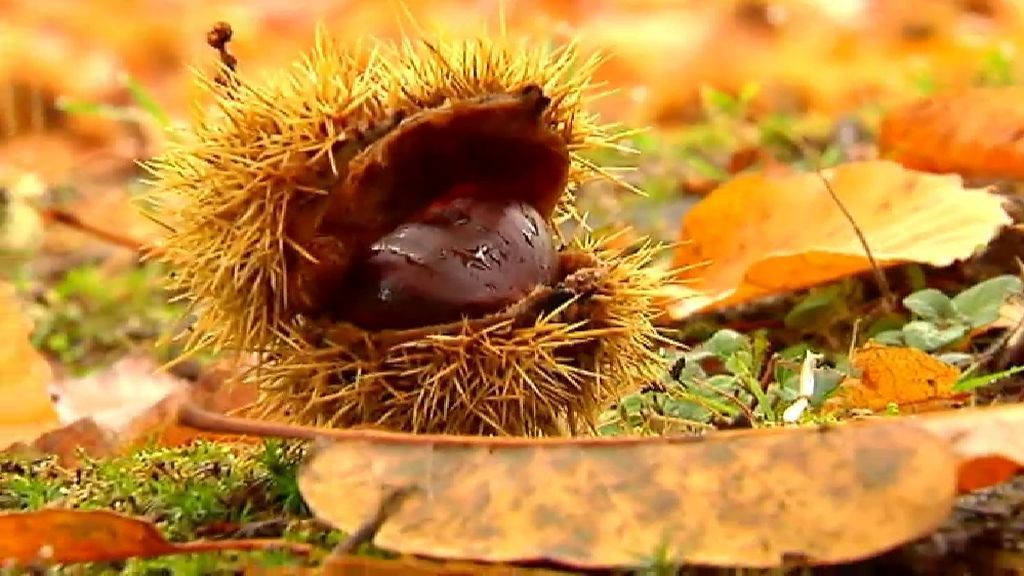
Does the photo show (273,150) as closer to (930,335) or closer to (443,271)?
(443,271)

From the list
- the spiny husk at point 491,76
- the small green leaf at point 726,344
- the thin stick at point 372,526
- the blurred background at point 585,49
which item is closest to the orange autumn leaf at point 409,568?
the thin stick at point 372,526

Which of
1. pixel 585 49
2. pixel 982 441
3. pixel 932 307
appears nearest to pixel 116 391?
pixel 932 307

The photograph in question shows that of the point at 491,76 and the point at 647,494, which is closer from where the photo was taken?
the point at 647,494

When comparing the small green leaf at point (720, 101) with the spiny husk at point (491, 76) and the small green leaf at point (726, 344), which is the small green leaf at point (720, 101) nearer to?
the small green leaf at point (726, 344)

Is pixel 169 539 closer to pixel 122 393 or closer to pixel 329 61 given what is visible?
pixel 329 61

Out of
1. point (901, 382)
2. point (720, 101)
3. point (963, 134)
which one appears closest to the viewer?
point (901, 382)

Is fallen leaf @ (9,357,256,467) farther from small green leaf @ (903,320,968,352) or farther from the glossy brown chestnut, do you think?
small green leaf @ (903,320,968,352)

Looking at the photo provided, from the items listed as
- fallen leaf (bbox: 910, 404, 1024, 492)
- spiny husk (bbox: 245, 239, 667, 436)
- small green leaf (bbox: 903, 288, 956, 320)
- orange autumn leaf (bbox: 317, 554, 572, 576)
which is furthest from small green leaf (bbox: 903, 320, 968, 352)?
orange autumn leaf (bbox: 317, 554, 572, 576)
